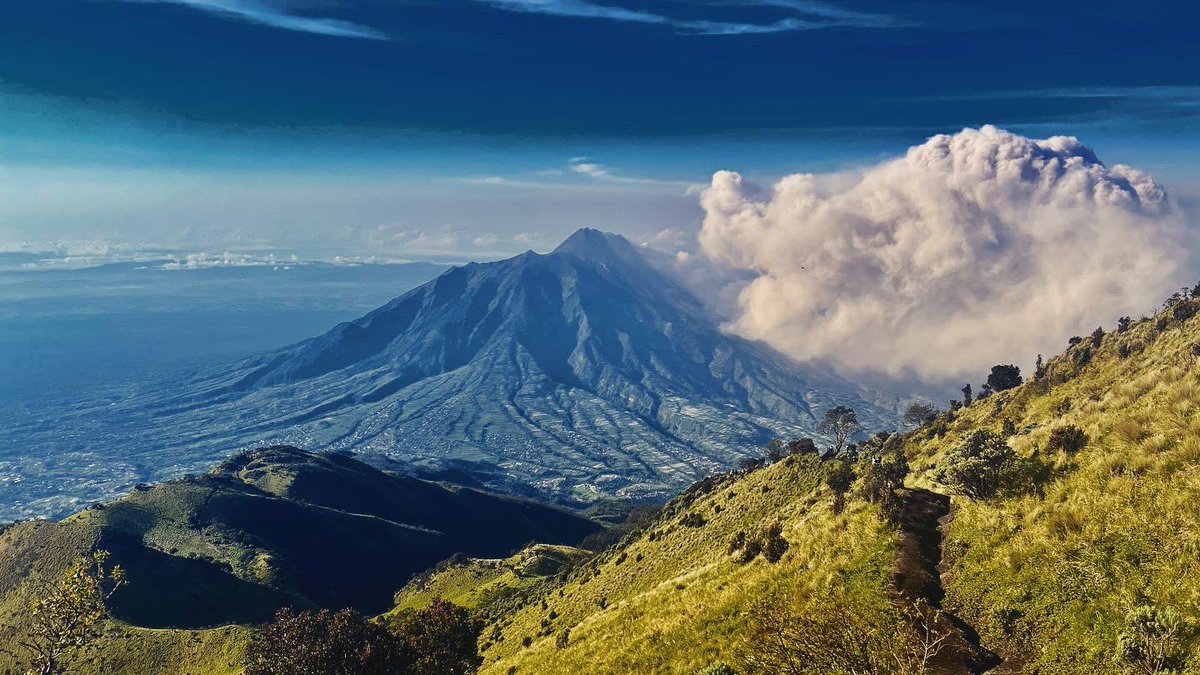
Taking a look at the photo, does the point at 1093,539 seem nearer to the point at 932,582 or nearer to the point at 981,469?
the point at 932,582

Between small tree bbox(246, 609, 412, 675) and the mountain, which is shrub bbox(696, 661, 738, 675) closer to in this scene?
the mountain

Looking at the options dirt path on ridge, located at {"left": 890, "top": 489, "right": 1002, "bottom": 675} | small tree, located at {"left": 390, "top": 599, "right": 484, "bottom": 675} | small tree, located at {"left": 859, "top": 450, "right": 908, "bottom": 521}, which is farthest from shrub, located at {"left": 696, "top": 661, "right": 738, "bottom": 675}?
small tree, located at {"left": 390, "top": 599, "right": 484, "bottom": 675}

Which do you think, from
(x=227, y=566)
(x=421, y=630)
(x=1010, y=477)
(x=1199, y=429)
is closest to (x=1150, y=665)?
(x=1199, y=429)

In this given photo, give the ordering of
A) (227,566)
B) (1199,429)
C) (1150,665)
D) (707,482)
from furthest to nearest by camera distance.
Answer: (227,566), (707,482), (1199,429), (1150,665)

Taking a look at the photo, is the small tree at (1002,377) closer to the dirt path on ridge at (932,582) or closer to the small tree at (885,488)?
the small tree at (885,488)

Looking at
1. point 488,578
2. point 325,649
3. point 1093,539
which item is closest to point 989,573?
point 1093,539

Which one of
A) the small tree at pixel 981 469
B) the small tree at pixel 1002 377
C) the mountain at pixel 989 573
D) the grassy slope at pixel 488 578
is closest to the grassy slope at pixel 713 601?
the mountain at pixel 989 573

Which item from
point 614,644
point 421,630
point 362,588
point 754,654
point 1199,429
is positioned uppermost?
point 1199,429

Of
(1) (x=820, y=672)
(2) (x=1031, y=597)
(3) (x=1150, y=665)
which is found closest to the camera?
(3) (x=1150, y=665)

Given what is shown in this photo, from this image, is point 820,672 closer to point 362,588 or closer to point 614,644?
point 614,644
